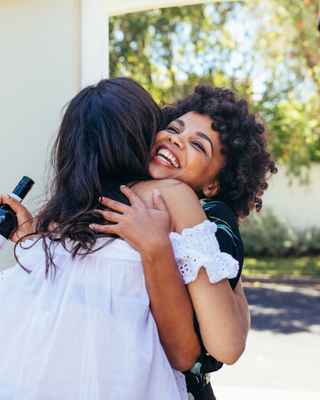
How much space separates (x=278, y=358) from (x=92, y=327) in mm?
4135

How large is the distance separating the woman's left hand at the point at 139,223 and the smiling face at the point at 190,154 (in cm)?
29

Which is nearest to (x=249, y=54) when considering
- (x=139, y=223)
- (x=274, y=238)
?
(x=274, y=238)

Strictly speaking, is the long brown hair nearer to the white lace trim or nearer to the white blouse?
the white blouse

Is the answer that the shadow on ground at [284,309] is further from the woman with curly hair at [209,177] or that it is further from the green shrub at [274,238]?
the woman with curly hair at [209,177]

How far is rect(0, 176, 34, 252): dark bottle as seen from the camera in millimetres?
1610

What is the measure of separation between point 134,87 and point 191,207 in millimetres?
565

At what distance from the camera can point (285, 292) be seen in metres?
8.38

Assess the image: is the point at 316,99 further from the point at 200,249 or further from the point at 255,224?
the point at 200,249

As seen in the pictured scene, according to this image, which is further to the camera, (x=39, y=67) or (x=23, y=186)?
(x=39, y=67)

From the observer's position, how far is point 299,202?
482 inches

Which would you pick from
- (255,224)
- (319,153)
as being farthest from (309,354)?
(319,153)

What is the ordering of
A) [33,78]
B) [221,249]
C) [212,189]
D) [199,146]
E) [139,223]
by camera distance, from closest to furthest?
[139,223], [221,249], [199,146], [212,189], [33,78]

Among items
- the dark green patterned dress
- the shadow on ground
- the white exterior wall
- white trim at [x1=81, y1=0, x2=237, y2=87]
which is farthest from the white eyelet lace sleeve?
the shadow on ground

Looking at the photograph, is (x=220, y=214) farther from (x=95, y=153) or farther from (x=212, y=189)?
(x=95, y=153)
